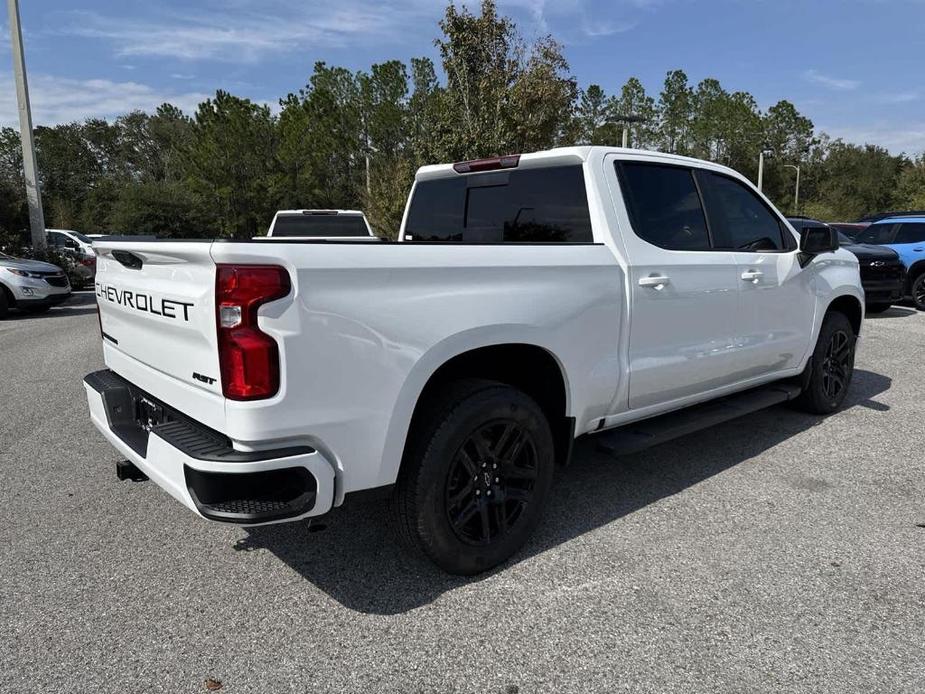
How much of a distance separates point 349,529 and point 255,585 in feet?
2.08

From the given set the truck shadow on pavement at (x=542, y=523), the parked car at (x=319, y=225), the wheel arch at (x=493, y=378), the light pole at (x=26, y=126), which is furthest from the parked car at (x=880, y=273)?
the light pole at (x=26, y=126)

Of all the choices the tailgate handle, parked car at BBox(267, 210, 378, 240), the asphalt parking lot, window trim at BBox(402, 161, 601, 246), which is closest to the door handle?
window trim at BBox(402, 161, 601, 246)

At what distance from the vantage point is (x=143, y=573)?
301 centimetres

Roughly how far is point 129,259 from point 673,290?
2.65m

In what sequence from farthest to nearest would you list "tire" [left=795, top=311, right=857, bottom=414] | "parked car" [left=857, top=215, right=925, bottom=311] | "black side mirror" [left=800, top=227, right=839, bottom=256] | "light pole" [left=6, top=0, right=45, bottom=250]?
"light pole" [left=6, top=0, right=45, bottom=250]
"parked car" [left=857, top=215, right=925, bottom=311]
"tire" [left=795, top=311, right=857, bottom=414]
"black side mirror" [left=800, top=227, right=839, bottom=256]

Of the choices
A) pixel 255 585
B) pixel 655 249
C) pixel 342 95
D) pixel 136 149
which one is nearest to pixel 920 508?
pixel 655 249

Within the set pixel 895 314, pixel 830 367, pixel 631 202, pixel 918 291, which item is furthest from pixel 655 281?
pixel 918 291

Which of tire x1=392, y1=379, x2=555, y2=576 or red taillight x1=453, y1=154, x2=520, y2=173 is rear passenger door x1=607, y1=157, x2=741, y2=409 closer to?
red taillight x1=453, y1=154, x2=520, y2=173

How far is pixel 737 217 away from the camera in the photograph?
4.38 m

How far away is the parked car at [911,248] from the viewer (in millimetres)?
12414

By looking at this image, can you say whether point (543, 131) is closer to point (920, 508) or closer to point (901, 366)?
point (901, 366)

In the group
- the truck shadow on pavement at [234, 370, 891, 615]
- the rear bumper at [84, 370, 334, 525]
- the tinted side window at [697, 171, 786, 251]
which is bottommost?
the truck shadow on pavement at [234, 370, 891, 615]

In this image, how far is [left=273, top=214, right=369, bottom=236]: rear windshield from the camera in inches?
361

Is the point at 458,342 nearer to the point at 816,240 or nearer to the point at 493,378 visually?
the point at 493,378
